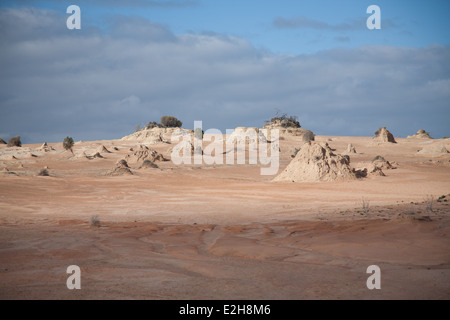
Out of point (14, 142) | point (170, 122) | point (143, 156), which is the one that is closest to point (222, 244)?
point (143, 156)

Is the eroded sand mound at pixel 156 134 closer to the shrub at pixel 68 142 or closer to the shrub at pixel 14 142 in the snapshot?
the shrub at pixel 68 142

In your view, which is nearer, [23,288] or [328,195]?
[23,288]

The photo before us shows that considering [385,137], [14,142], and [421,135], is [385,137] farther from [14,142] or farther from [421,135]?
[14,142]

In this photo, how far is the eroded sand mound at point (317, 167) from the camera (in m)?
23.0

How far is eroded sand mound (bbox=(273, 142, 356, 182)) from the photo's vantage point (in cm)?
2305

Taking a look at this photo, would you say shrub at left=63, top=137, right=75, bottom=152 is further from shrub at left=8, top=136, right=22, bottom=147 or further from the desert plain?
the desert plain

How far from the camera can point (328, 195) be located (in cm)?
1808

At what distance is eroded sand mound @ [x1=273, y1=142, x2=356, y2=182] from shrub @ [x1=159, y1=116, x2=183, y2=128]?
5527 centimetres

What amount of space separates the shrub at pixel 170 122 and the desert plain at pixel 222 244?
59.0 metres
